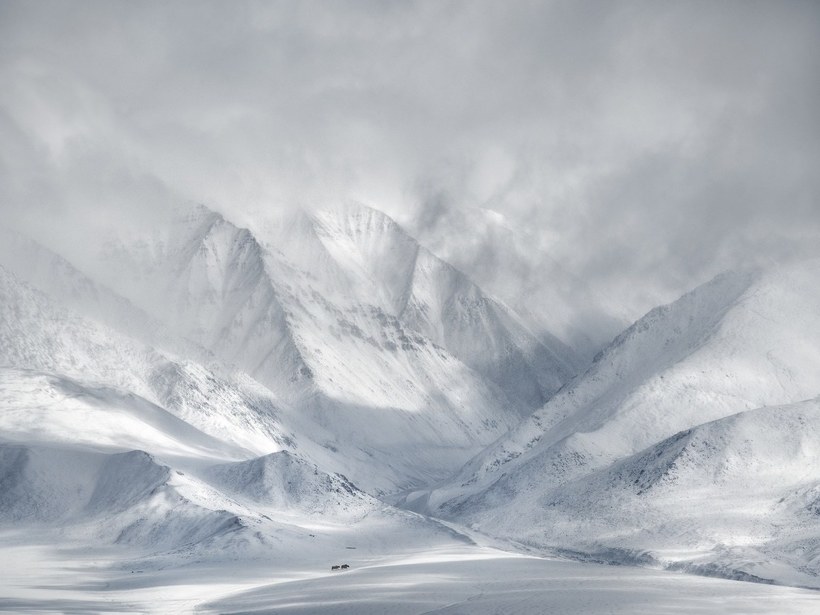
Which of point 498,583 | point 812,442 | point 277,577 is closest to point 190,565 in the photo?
point 277,577

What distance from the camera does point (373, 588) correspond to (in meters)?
112

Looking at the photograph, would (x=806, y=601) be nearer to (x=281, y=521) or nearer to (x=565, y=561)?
(x=565, y=561)

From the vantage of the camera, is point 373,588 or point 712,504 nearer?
point 373,588

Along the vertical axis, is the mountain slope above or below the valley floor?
above

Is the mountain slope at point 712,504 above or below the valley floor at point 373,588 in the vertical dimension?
above

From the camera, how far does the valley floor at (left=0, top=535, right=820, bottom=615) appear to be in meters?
100

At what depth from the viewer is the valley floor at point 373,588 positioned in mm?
100062

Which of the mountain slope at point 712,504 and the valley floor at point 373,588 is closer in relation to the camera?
the valley floor at point 373,588

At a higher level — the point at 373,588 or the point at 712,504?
the point at 712,504

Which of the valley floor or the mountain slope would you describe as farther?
the mountain slope

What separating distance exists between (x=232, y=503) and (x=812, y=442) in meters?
95.3

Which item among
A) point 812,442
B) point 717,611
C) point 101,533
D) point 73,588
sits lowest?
point 717,611

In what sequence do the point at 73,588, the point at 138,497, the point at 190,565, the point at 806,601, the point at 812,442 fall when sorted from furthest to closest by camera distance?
the point at 812,442 → the point at 138,497 → the point at 190,565 → the point at 73,588 → the point at 806,601

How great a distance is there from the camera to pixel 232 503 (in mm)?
178125
